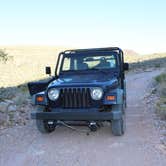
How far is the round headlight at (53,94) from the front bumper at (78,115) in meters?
0.32

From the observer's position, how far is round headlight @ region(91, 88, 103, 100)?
675cm

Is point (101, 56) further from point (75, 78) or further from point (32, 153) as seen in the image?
point (32, 153)

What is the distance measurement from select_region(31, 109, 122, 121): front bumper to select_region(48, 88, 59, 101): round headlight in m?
0.32

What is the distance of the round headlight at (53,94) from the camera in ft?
22.9

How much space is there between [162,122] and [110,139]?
1994mm

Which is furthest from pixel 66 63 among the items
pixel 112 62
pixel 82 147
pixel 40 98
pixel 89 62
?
pixel 82 147

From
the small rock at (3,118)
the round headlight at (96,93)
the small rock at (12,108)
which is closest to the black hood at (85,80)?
the round headlight at (96,93)

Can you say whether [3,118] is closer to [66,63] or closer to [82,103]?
[66,63]

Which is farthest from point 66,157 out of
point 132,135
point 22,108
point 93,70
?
point 22,108

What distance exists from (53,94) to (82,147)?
4.60ft

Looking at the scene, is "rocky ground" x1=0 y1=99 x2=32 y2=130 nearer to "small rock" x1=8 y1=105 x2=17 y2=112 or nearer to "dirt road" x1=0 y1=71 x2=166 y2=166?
"small rock" x1=8 y1=105 x2=17 y2=112

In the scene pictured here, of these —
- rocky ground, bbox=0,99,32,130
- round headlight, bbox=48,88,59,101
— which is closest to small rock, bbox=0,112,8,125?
rocky ground, bbox=0,99,32,130

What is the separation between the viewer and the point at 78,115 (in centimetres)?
662

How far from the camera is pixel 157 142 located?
661 centimetres
